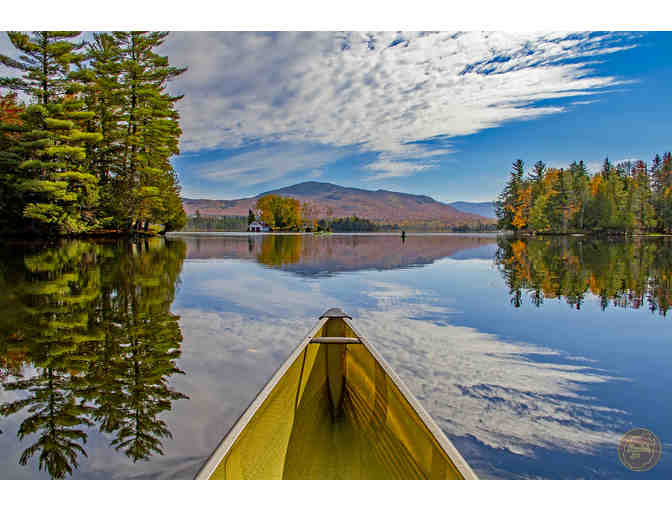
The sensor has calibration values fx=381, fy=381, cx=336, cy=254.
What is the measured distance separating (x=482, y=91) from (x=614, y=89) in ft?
14.1

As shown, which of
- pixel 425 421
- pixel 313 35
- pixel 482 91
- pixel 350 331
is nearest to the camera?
pixel 425 421

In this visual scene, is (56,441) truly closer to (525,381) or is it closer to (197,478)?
(197,478)

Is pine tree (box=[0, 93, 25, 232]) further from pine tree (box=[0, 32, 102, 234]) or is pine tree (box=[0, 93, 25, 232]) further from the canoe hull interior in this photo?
the canoe hull interior

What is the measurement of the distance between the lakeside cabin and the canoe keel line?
62731mm

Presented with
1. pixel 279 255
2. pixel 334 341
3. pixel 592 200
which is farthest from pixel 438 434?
pixel 592 200

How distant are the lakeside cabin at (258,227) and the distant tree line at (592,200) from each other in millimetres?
39483

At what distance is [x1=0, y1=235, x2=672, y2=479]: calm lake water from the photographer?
6.36 ft

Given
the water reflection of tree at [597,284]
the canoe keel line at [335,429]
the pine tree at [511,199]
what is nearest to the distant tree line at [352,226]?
the pine tree at [511,199]

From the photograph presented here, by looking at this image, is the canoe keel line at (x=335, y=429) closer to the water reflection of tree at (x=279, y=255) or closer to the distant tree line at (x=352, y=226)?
the water reflection of tree at (x=279, y=255)

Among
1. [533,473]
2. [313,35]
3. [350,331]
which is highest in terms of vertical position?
[313,35]

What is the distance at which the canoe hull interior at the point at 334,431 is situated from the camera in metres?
1.39

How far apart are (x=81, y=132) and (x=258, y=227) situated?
48250 millimetres
